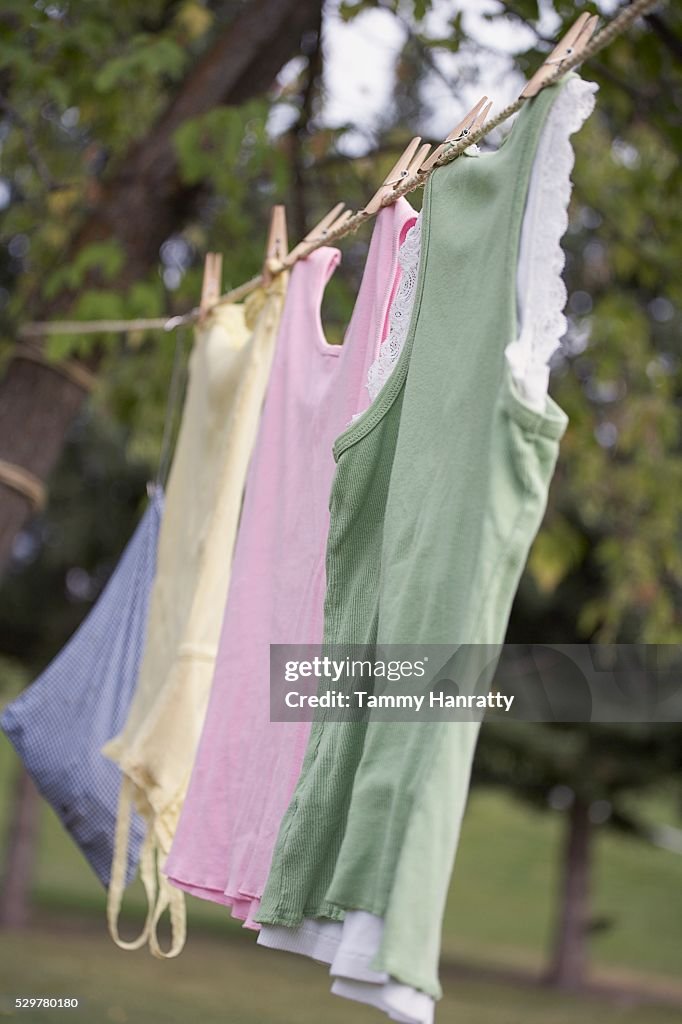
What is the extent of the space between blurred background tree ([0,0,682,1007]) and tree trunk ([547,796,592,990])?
3.43 m

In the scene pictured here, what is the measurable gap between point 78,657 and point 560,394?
2196mm

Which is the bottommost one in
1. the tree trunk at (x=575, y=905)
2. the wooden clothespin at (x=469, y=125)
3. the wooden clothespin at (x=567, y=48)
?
the wooden clothespin at (x=567, y=48)

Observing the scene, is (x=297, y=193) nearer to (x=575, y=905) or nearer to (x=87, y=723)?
(x=87, y=723)

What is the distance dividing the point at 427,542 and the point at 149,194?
2.00 m

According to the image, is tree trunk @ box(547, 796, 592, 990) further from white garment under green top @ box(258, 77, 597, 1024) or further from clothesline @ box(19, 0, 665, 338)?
white garment under green top @ box(258, 77, 597, 1024)

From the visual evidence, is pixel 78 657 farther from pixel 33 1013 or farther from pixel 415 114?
pixel 415 114

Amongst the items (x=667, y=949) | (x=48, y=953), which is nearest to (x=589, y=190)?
(x=48, y=953)

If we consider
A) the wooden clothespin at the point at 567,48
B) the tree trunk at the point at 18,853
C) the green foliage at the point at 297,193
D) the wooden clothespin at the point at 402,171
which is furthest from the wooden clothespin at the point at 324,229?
the tree trunk at the point at 18,853

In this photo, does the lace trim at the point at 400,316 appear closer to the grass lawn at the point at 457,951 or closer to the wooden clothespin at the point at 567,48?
the wooden clothespin at the point at 567,48

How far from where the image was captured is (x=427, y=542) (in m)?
1.22

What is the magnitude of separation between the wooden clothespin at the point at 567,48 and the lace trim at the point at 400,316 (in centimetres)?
28

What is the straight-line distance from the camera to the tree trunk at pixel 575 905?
7781mm

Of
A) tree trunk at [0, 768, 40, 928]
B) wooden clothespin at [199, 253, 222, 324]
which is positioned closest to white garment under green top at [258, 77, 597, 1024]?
wooden clothespin at [199, 253, 222, 324]

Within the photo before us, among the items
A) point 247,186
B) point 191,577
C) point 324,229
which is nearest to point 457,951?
point 247,186
